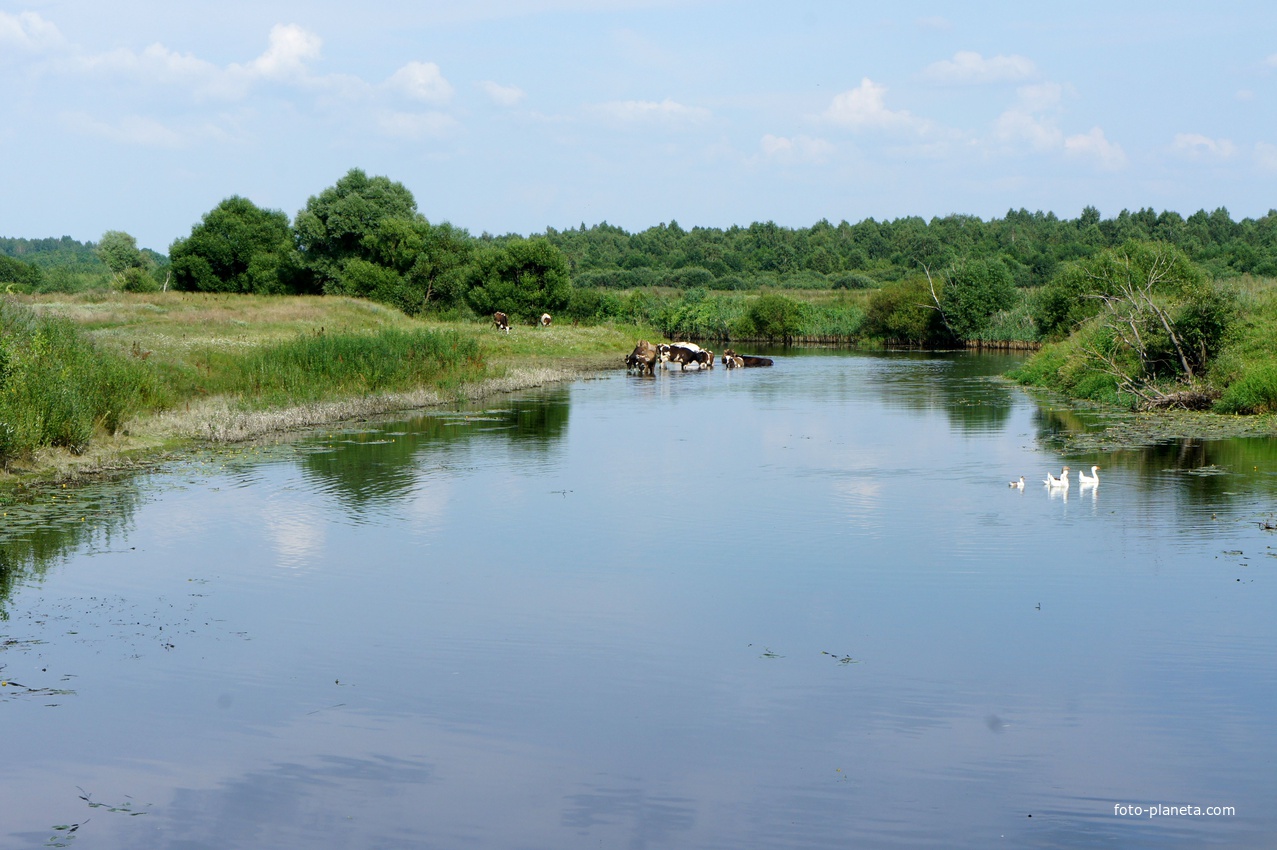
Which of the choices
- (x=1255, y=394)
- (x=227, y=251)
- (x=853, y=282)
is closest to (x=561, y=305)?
(x=227, y=251)

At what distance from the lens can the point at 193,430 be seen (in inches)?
790

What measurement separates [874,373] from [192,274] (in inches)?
1707

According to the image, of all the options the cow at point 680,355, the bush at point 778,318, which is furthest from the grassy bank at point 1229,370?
the bush at point 778,318

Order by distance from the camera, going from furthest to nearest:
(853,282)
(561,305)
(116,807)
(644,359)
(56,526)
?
(853,282) → (561,305) → (644,359) → (56,526) → (116,807)

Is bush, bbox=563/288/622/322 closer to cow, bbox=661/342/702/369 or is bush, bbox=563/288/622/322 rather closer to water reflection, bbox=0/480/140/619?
cow, bbox=661/342/702/369

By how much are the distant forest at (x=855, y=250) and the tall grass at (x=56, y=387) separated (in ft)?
213

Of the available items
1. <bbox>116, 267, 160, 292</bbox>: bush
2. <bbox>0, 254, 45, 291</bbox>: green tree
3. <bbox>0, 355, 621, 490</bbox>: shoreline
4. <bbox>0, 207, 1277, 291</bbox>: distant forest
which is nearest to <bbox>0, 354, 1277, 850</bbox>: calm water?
<bbox>0, 355, 621, 490</bbox>: shoreline

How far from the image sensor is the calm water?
6250 mm

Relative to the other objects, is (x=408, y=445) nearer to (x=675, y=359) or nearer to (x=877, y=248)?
(x=675, y=359)

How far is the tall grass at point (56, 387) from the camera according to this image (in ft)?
50.9

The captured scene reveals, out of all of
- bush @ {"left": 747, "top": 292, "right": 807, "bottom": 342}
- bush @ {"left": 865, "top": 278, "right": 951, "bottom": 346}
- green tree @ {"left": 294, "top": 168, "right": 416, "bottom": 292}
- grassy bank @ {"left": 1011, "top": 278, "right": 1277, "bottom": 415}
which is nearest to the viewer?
grassy bank @ {"left": 1011, "top": 278, "right": 1277, "bottom": 415}

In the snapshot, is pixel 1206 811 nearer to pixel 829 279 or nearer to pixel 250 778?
pixel 250 778

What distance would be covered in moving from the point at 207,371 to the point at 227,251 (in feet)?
151

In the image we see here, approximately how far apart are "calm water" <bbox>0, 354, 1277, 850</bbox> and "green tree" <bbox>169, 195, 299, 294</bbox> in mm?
53154
